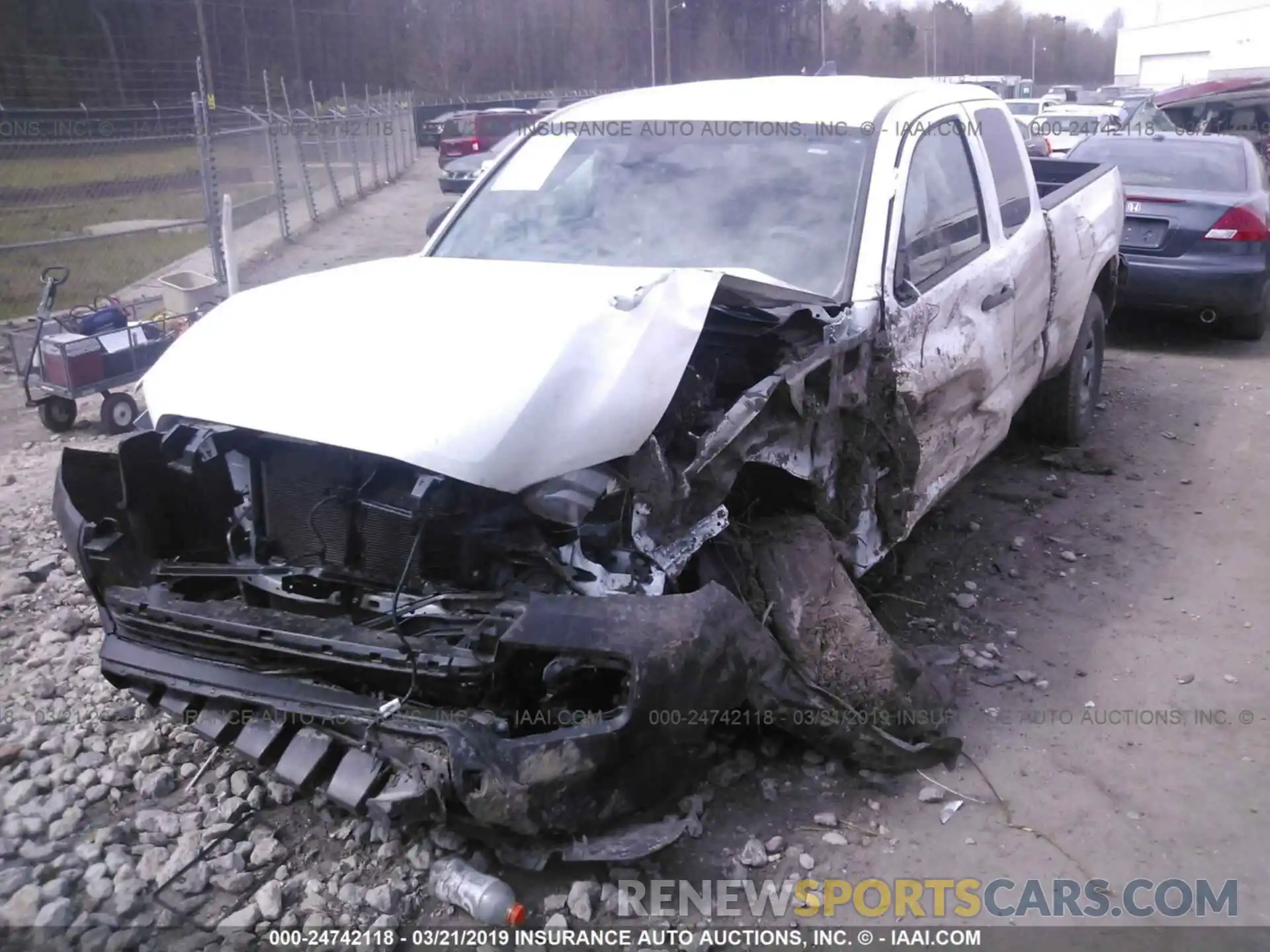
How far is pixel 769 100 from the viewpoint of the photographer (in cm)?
445

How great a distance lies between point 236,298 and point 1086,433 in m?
4.89

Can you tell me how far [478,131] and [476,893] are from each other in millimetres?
21796

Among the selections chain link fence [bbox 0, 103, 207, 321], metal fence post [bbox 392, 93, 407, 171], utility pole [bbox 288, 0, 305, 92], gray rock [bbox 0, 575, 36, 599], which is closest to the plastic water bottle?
gray rock [bbox 0, 575, 36, 599]

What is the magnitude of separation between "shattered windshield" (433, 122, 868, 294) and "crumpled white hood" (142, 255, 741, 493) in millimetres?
692

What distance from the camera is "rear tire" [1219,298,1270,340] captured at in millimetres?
8516

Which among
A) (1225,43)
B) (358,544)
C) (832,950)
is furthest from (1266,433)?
(1225,43)

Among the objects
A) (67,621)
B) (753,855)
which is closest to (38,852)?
(67,621)

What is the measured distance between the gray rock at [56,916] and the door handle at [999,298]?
3685 millimetres

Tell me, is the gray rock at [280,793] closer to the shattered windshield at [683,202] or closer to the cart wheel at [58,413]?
the shattered windshield at [683,202]

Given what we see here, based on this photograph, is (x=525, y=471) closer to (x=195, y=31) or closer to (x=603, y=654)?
(x=603, y=654)

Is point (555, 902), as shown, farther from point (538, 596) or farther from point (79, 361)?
point (79, 361)

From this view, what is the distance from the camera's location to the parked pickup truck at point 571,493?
269 cm

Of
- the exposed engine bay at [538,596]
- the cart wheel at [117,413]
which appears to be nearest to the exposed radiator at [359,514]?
the exposed engine bay at [538,596]

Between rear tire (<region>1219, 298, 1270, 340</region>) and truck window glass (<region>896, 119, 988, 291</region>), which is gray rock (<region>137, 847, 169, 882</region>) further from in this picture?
rear tire (<region>1219, 298, 1270, 340</region>)
